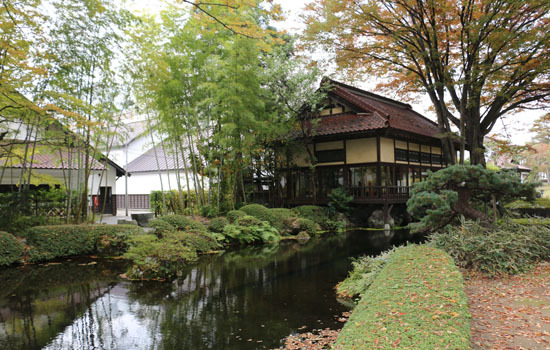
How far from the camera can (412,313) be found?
3.30 metres

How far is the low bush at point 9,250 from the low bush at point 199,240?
3298 mm

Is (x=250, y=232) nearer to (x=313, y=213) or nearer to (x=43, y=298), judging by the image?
(x=313, y=213)

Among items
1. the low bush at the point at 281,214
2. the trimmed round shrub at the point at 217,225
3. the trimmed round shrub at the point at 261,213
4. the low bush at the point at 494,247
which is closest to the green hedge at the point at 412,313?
the low bush at the point at 494,247

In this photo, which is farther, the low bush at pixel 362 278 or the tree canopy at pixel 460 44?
the tree canopy at pixel 460 44

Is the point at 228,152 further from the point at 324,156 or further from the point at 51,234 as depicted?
the point at 51,234

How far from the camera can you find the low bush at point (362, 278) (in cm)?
566

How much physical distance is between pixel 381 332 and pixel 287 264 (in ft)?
17.7

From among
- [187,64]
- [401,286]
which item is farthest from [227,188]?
[401,286]

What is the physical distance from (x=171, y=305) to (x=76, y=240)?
5.04 m

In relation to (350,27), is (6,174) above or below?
below

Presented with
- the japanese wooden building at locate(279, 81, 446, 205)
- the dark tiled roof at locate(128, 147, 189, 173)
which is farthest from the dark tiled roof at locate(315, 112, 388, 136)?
the dark tiled roof at locate(128, 147, 189, 173)

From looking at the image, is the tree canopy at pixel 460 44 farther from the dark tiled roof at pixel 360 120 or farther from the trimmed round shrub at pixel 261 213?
the trimmed round shrub at pixel 261 213

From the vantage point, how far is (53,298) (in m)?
5.75

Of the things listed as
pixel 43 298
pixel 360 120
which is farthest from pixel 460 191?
pixel 360 120
